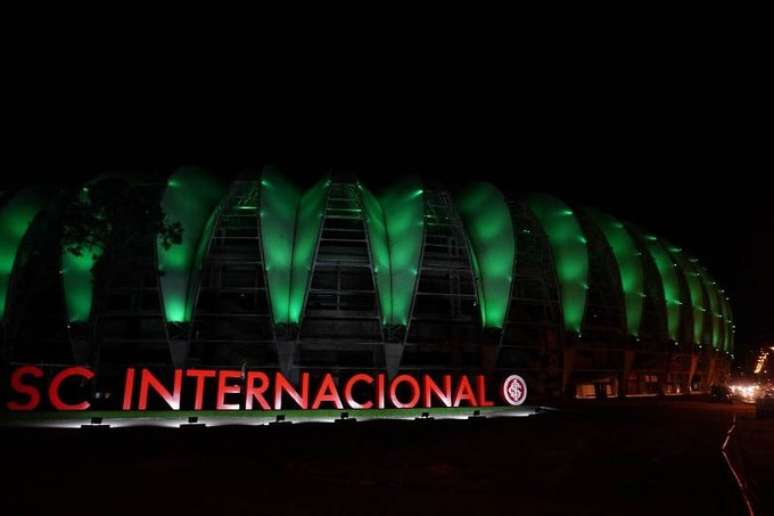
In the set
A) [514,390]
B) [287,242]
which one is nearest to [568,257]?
[514,390]

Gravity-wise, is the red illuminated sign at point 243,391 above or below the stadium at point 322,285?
below

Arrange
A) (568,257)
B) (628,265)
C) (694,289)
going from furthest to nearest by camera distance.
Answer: (694,289), (628,265), (568,257)

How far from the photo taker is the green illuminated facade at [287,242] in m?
36.4

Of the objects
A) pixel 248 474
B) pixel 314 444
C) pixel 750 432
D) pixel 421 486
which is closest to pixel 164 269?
pixel 314 444

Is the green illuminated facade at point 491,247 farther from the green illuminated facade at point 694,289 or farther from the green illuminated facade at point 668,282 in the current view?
the green illuminated facade at point 694,289

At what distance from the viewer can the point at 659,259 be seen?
52500 millimetres

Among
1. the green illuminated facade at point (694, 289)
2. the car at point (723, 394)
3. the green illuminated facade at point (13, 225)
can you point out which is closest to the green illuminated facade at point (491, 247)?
the car at point (723, 394)

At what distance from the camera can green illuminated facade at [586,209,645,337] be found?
148ft

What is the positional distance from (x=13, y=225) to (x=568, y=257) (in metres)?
37.3

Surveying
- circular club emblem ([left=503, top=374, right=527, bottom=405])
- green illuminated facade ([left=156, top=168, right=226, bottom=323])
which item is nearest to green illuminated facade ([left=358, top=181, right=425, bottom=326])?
circular club emblem ([left=503, top=374, right=527, bottom=405])

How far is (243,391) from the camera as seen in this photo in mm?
30156

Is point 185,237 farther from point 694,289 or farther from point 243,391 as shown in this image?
point 694,289

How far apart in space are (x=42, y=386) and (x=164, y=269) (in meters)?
9.50

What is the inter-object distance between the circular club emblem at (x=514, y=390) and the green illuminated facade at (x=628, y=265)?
14.9 m
